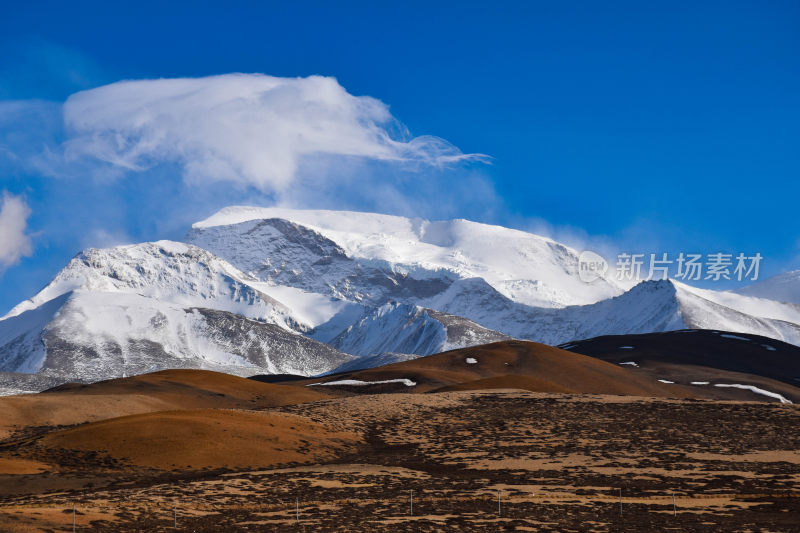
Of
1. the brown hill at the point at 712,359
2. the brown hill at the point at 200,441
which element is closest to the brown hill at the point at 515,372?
the brown hill at the point at 712,359

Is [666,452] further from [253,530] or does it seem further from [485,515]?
[253,530]

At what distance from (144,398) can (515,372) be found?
60.6 metres

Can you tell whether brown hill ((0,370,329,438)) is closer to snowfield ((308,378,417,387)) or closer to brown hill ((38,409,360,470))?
brown hill ((38,409,360,470))

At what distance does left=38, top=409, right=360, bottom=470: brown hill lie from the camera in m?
59.3

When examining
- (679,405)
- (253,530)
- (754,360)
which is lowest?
(253,530)

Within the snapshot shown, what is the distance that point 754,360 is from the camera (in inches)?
6969

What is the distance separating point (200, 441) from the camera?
62.0 m

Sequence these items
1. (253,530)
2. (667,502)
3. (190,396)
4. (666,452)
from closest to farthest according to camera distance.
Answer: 1. (253,530)
2. (667,502)
3. (666,452)
4. (190,396)

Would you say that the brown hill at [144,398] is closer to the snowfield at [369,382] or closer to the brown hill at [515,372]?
the snowfield at [369,382]

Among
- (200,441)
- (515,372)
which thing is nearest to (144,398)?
(200,441)

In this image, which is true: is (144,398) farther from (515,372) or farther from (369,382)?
(515,372)

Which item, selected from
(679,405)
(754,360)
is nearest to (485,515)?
(679,405)

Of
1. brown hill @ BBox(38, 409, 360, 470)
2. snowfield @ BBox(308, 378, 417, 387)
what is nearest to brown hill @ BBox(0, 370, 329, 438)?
brown hill @ BBox(38, 409, 360, 470)

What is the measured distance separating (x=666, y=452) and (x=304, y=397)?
2128 inches
